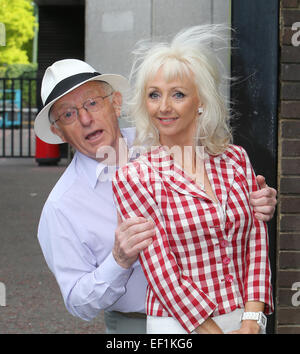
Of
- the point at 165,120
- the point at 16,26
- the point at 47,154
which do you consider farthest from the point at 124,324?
the point at 16,26

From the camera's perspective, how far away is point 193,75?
1699 millimetres

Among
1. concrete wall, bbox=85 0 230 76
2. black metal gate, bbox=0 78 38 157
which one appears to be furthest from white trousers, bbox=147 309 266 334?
black metal gate, bbox=0 78 38 157

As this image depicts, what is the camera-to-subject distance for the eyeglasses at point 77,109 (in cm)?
191

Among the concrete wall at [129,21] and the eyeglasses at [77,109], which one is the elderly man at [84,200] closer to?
the eyeglasses at [77,109]

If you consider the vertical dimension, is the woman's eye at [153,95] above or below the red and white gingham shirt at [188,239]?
above

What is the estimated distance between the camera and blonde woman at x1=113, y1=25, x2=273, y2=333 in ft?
5.52

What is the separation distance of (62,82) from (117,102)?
18 centimetres

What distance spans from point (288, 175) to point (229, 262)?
188 centimetres

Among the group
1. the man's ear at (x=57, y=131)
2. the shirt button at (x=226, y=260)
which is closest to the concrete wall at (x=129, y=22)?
the man's ear at (x=57, y=131)

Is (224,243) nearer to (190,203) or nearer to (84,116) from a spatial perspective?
(190,203)

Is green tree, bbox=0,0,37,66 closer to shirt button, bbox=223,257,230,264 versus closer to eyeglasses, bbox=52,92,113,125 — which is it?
eyeglasses, bbox=52,92,113,125

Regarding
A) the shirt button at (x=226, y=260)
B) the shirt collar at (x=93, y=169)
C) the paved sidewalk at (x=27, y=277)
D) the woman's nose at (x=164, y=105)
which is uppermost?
the woman's nose at (x=164, y=105)

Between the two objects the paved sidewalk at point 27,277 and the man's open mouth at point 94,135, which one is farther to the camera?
the paved sidewalk at point 27,277

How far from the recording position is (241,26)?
134 inches
